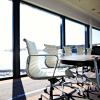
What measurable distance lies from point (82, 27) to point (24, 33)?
4.73m

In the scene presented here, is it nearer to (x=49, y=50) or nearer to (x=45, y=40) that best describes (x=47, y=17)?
(x=45, y=40)

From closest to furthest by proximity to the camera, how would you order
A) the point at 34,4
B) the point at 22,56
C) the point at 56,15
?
the point at 22,56 → the point at 34,4 → the point at 56,15

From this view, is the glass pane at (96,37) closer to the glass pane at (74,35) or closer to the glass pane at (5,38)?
the glass pane at (74,35)

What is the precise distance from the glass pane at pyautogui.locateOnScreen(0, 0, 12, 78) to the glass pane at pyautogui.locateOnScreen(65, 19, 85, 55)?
3.18 m

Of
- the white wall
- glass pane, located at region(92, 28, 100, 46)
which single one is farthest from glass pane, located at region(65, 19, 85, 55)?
glass pane, located at region(92, 28, 100, 46)

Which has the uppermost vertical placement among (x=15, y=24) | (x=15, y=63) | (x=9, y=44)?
(x=15, y=24)

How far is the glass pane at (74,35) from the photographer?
238 inches

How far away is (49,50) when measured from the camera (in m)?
2.70

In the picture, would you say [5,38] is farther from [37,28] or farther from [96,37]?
[96,37]

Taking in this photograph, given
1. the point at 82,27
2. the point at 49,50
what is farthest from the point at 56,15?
the point at 49,50

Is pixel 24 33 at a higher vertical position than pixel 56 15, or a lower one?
lower

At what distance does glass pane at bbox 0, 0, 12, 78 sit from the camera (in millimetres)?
3510

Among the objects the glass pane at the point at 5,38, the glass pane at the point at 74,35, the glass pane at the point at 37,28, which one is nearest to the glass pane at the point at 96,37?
the glass pane at the point at 74,35

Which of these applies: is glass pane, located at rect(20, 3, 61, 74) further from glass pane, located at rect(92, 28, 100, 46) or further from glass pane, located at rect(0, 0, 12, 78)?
glass pane, located at rect(92, 28, 100, 46)
